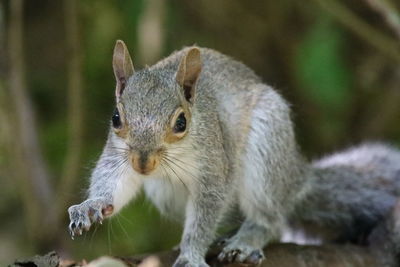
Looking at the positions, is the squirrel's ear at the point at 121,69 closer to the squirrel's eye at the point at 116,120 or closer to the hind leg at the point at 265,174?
the squirrel's eye at the point at 116,120

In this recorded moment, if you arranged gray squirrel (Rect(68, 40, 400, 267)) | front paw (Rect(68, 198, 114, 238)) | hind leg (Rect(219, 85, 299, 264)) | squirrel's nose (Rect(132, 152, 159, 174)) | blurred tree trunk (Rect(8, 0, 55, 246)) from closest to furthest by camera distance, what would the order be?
squirrel's nose (Rect(132, 152, 159, 174)) → front paw (Rect(68, 198, 114, 238)) → gray squirrel (Rect(68, 40, 400, 267)) → hind leg (Rect(219, 85, 299, 264)) → blurred tree trunk (Rect(8, 0, 55, 246))

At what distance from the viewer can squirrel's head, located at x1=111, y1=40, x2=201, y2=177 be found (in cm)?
351

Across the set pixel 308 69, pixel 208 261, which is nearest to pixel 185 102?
pixel 208 261

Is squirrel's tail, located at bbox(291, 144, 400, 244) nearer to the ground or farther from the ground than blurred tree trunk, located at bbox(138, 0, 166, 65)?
nearer to the ground

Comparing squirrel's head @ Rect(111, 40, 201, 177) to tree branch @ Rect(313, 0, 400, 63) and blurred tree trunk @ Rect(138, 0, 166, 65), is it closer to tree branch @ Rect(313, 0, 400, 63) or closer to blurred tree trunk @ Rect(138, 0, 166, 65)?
blurred tree trunk @ Rect(138, 0, 166, 65)

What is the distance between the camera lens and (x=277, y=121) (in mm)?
4590

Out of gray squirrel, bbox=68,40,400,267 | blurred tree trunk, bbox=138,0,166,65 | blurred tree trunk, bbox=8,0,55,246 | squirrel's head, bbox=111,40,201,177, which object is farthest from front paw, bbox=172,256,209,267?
blurred tree trunk, bbox=138,0,166,65

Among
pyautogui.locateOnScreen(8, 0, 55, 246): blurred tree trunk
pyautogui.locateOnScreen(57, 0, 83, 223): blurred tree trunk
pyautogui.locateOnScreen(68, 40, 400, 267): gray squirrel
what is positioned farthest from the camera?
pyautogui.locateOnScreen(8, 0, 55, 246): blurred tree trunk

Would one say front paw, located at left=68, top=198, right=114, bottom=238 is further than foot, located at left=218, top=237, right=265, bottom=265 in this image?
No

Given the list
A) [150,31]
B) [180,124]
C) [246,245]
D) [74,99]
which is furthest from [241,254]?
[150,31]

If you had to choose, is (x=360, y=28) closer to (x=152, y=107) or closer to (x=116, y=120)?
(x=152, y=107)

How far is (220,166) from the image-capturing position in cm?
417

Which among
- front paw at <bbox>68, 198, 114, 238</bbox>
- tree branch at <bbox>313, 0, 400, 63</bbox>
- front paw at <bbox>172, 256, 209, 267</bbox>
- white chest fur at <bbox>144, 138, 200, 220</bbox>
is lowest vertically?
front paw at <bbox>172, 256, 209, 267</bbox>

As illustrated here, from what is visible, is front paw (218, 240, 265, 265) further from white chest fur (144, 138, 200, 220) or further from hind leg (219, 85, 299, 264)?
white chest fur (144, 138, 200, 220)
